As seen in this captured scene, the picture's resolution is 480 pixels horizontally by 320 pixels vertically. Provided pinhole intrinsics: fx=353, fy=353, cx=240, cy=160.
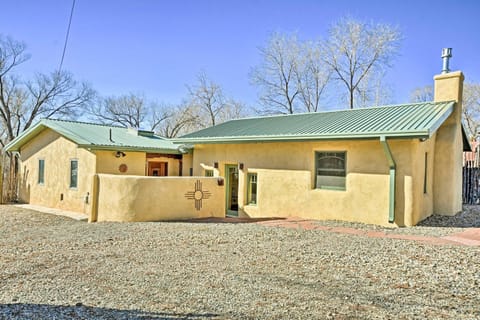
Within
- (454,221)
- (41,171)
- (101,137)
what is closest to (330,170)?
(454,221)

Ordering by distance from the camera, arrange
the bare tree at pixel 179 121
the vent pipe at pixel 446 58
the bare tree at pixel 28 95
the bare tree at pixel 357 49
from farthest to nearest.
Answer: the bare tree at pixel 179 121, the bare tree at pixel 28 95, the bare tree at pixel 357 49, the vent pipe at pixel 446 58

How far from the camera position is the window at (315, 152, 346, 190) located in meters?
10.6

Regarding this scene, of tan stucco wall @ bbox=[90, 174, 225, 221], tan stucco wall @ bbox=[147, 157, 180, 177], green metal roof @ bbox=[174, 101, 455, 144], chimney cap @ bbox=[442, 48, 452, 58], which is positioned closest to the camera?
green metal roof @ bbox=[174, 101, 455, 144]

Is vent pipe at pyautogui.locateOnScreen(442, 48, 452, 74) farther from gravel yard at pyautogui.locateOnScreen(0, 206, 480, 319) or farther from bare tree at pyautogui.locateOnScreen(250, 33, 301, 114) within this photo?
bare tree at pyautogui.locateOnScreen(250, 33, 301, 114)

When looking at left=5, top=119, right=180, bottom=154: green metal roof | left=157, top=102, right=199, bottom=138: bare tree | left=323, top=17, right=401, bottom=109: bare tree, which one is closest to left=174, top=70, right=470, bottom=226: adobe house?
left=5, top=119, right=180, bottom=154: green metal roof

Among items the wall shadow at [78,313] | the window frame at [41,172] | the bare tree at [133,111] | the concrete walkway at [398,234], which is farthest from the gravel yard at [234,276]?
the bare tree at [133,111]

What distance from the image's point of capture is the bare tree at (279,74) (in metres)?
28.2

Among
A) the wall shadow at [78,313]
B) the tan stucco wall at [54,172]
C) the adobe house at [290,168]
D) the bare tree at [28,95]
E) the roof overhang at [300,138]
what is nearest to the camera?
the wall shadow at [78,313]

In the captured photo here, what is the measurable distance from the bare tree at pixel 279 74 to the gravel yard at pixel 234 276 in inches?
871

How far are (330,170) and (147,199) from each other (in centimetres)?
Result: 550

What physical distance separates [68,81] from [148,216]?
26.2 metres

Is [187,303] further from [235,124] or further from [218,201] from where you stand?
[235,124]

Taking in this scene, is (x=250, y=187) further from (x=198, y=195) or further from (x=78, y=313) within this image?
(x=78, y=313)

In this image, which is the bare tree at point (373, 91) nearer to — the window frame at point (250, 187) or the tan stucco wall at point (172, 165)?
the tan stucco wall at point (172, 165)
